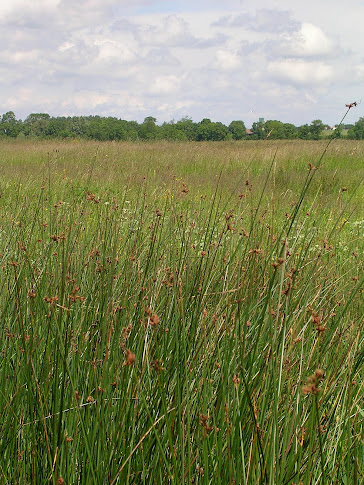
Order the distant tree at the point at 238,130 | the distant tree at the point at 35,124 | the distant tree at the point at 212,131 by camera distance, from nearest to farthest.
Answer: the distant tree at the point at 238,130 → the distant tree at the point at 212,131 → the distant tree at the point at 35,124

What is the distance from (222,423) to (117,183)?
603 centimetres

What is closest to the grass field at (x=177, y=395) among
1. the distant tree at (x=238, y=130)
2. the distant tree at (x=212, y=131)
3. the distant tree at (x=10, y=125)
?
the distant tree at (x=238, y=130)

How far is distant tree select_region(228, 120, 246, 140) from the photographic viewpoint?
19138 millimetres

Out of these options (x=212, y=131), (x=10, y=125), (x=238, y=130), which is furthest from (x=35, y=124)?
(x=238, y=130)

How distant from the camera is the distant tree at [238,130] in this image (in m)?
19.1

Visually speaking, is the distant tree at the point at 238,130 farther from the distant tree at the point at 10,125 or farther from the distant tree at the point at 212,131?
the distant tree at the point at 10,125

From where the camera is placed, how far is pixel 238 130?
2025 centimetres

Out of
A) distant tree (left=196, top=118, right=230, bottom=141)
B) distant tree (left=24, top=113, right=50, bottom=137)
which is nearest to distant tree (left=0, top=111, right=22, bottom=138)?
distant tree (left=24, top=113, right=50, bottom=137)

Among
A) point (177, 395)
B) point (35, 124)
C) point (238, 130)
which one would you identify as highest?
point (35, 124)

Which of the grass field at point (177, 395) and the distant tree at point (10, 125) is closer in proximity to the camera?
the grass field at point (177, 395)

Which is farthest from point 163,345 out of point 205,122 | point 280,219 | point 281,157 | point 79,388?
point 205,122

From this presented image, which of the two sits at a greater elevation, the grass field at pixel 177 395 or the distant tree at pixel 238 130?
the distant tree at pixel 238 130

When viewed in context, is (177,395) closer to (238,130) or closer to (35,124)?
(238,130)

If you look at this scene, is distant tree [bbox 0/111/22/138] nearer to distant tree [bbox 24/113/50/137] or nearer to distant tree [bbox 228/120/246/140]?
distant tree [bbox 24/113/50/137]
